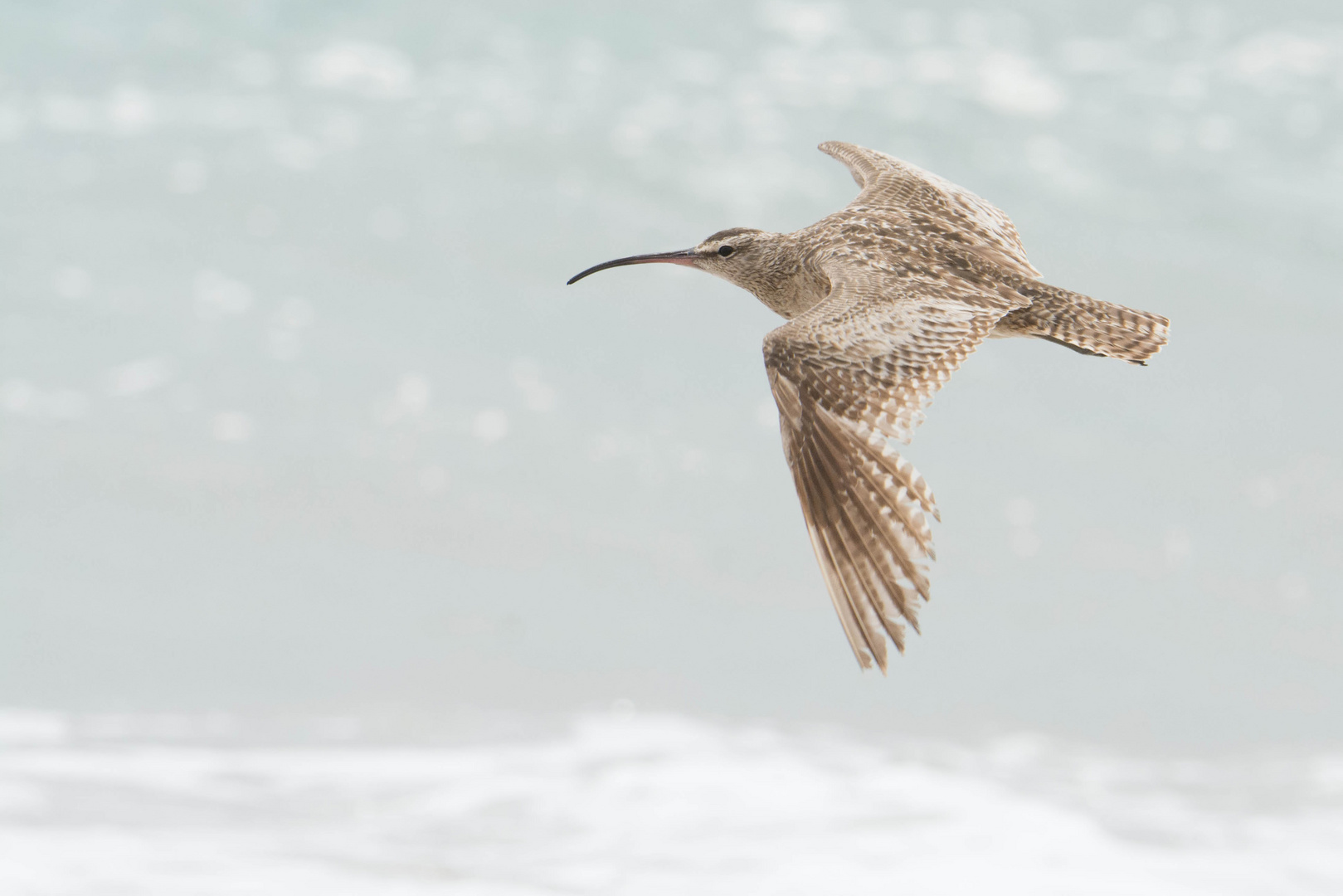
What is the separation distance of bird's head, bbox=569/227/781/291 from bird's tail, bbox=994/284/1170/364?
1.61 m

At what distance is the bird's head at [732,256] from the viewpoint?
8.31 metres

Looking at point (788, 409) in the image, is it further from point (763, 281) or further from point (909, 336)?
point (763, 281)

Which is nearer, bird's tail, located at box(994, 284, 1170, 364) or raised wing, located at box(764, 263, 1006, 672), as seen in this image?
raised wing, located at box(764, 263, 1006, 672)

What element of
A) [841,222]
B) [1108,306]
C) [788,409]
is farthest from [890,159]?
[788,409]

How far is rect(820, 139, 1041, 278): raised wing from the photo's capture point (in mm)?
7938

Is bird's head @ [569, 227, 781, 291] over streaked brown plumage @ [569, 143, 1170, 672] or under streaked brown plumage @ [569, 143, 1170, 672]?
over

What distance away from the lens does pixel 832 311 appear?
21.4 ft

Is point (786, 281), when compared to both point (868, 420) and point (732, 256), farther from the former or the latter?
point (868, 420)

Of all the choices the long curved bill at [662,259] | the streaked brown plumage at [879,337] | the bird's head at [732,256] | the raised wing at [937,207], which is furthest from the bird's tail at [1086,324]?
the long curved bill at [662,259]

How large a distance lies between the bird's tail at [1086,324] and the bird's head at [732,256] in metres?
1.61

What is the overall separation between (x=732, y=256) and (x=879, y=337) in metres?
2.33

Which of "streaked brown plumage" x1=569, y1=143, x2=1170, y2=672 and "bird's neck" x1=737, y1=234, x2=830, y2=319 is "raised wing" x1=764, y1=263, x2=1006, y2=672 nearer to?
"streaked brown plumage" x1=569, y1=143, x2=1170, y2=672

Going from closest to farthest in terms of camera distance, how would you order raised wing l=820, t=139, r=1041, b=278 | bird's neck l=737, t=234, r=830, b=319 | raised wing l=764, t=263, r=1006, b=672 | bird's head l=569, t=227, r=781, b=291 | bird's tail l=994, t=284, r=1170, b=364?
raised wing l=764, t=263, r=1006, b=672 < bird's tail l=994, t=284, r=1170, b=364 < bird's neck l=737, t=234, r=830, b=319 < raised wing l=820, t=139, r=1041, b=278 < bird's head l=569, t=227, r=781, b=291

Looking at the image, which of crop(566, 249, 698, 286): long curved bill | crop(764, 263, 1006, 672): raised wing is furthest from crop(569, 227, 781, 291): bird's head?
crop(764, 263, 1006, 672): raised wing
